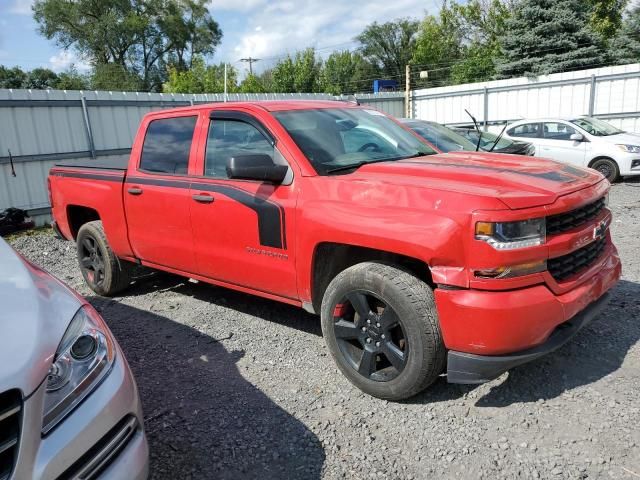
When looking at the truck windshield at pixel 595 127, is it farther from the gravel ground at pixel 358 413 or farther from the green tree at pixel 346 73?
the green tree at pixel 346 73

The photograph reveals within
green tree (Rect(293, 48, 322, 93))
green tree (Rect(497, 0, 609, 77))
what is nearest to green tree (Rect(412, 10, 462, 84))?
green tree (Rect(293, 48, 322, 93))

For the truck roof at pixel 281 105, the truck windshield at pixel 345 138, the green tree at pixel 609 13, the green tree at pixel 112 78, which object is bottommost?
the truck windshield at pixel 345 138

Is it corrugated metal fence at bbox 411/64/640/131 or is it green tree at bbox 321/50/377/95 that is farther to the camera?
green tree at bbox 321/50/377/95

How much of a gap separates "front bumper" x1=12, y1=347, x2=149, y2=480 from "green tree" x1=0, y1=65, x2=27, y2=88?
68196mm

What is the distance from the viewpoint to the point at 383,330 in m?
3.02

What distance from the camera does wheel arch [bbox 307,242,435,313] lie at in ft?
10.1

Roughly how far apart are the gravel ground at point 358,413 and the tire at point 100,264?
1.08 m

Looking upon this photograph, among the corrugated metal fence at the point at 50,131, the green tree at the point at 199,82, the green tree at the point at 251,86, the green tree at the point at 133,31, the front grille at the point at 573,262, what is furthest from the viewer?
the green tree at the point at 133,31

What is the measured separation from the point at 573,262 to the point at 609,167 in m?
10.2

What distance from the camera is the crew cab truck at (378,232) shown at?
8.57 feet

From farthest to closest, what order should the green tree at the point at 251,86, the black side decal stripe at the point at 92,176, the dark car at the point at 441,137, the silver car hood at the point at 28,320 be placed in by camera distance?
1. the green tree at the point at 251,86
2. the dark car at the point at 441,137
3. the black side decal stripe at the point at 92,176
4. the silver car hood at the point at 28,320

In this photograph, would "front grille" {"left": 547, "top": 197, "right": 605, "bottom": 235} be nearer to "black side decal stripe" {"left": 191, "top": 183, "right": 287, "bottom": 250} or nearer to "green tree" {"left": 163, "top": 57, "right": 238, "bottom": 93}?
"black side decal stripe" {"left": 191, "top": 183, "right": 287, "bottom": 250}

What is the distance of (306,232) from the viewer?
10.8 ft

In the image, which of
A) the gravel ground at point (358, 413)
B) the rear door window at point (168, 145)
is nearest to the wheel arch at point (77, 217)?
the rear door window at point (168, 145)
